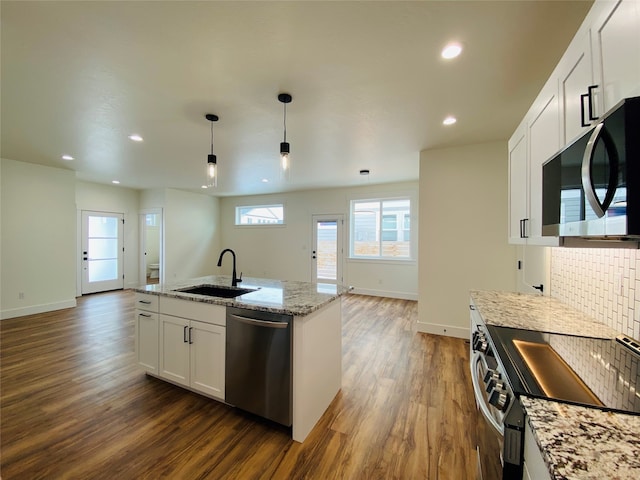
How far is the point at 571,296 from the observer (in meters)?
1.91

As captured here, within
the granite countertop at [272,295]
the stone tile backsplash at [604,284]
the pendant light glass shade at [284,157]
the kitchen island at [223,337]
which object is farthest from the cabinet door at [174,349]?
the stone tile backsplash at [604,284]

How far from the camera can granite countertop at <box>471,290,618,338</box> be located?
147 centimetres

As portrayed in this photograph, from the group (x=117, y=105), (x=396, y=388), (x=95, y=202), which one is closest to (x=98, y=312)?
(x=95, y=202)

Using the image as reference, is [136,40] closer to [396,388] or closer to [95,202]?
[396,388]

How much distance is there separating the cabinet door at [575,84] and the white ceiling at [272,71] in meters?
0.44

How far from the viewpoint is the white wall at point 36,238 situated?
4.25 m

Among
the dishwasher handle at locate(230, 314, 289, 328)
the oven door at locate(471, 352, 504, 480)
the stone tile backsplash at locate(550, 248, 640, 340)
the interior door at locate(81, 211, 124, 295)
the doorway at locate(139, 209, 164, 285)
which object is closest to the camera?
the oven door at locate(471, 352, 504, 480)

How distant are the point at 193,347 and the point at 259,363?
2.35 feet

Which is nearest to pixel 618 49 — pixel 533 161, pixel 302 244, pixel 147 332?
pixel 533 161

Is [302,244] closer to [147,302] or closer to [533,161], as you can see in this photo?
[147,302]

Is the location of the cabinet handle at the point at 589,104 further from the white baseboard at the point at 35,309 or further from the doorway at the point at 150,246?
the doorway at the point at 150,246

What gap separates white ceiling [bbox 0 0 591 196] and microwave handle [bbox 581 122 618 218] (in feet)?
3.63

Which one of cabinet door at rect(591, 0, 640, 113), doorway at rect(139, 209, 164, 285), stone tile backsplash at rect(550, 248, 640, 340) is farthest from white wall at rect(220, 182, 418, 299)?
cabinet door at rect(591, 0, 640, 113)

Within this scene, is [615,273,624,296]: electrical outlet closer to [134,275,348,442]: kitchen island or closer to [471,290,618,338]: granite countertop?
[471,290,618,338]: granite countertop
